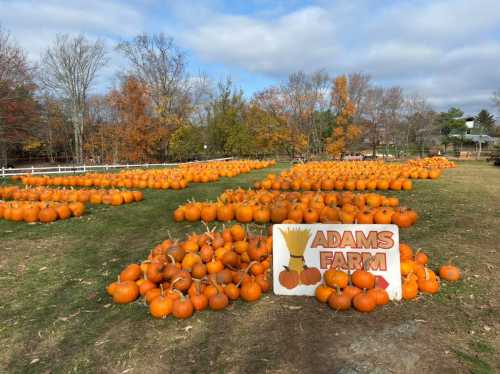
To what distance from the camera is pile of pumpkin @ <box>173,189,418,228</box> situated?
605 centimetres

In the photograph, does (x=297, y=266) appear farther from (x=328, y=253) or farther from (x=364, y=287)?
(x=364, y=287)

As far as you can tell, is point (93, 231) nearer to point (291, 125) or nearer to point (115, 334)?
point (115, 334)

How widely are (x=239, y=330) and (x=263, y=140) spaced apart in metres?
40.9

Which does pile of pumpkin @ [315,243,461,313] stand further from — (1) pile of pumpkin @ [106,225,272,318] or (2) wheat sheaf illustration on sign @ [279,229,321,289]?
(1) pile of pumpkin @ [106,225,272,318]

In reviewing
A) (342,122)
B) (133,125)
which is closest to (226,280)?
(133,125)

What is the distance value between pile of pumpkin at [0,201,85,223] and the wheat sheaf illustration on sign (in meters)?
6.56

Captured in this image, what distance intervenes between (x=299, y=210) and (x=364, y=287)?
123 inches

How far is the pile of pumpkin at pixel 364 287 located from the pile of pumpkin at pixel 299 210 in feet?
6.55

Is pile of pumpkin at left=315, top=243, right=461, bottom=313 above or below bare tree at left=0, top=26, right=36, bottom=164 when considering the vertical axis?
below

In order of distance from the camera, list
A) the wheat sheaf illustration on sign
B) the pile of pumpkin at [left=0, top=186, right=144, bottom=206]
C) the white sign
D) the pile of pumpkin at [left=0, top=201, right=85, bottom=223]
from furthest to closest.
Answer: the pile of pumpkin at [left=0, top=186, right=144, bottom=206]
the pile of pumpkin at [left=0, top=201, right=85, bottom=223]
the wheat sheaf illustration on sign
the white sign

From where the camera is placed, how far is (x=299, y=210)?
657 centimetres

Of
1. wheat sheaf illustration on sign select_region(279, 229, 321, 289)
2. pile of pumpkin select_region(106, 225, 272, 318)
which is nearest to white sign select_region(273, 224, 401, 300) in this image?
wheat sheaf illustration on sign select_region(279, 229, 321, 289)

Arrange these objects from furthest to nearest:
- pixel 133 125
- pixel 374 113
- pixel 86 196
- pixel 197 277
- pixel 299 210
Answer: pixel 374 113, pixel 133 125, pixel 86 196, pixel 299 210, pixel 197 277

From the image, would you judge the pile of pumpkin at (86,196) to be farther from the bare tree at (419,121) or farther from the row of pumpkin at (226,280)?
the bare tree at (419,121)
